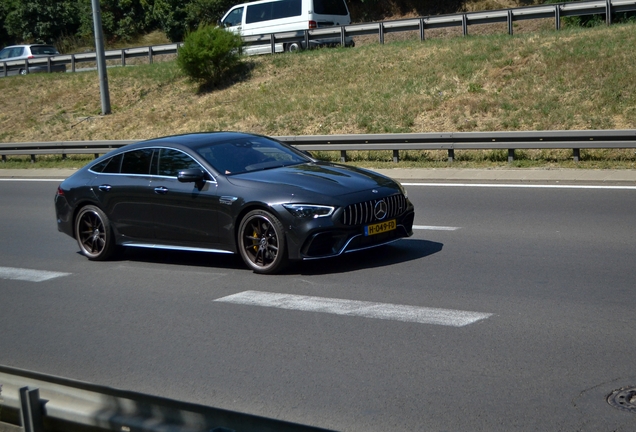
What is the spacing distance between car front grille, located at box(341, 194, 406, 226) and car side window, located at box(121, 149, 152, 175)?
2820 millimetres

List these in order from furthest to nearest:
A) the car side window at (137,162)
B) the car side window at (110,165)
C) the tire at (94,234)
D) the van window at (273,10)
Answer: the van window at (273,10) < the car side window at (110,165) < the tire at (94,234) < the car side window at (137,162)

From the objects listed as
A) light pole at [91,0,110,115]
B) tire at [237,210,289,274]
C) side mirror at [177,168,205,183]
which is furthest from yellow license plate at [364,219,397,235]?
light pole at [91,0,110,115]

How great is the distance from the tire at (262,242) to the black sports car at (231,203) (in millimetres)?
11

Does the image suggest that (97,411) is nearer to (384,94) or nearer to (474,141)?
(474,141)

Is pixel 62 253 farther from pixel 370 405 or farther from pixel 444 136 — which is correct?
pixel 444 136

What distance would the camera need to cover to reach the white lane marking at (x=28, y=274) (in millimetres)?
9578

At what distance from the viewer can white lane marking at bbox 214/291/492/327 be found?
22.2ft

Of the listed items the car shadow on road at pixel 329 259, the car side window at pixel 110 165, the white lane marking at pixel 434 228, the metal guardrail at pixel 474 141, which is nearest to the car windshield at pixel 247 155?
the car shadow on road at pixel 329 259

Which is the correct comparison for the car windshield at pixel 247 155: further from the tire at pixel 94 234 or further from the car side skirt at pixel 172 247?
the tire at pixel 94 234

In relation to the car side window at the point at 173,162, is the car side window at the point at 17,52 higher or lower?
higher

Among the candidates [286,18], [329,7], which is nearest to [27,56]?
[286,18]

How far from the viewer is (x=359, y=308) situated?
727 cm

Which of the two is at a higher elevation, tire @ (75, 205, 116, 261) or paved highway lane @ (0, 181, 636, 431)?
tire @ (75, 205, 116, 261)

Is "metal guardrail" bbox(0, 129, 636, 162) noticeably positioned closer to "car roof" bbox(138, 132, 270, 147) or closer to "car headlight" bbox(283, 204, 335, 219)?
"car roof" bbox(138, 132, 270, 147)
